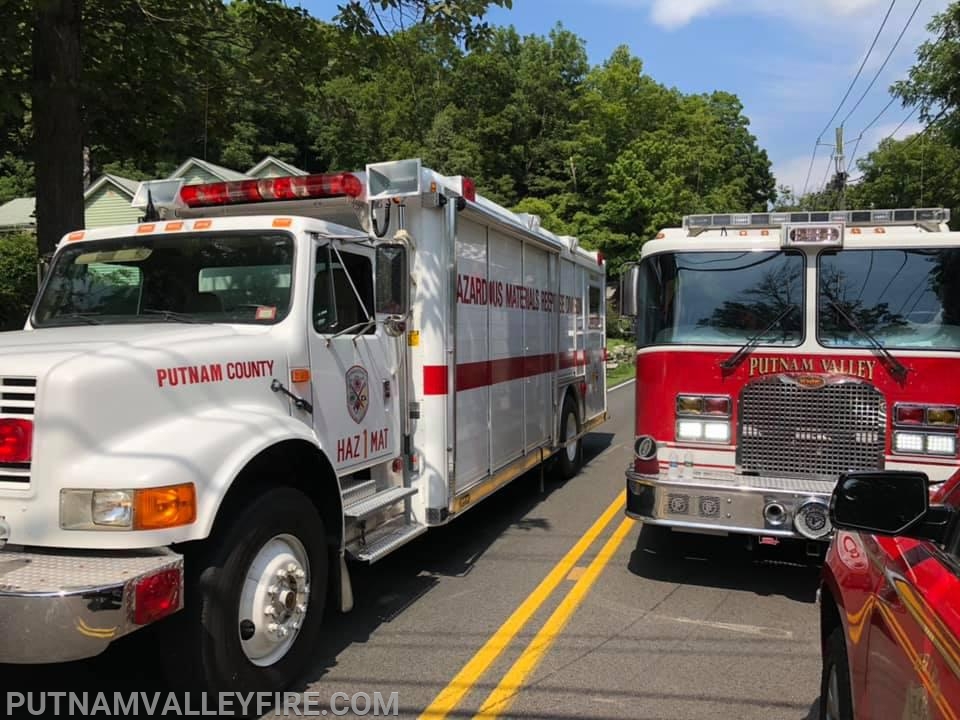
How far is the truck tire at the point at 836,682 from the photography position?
258cm

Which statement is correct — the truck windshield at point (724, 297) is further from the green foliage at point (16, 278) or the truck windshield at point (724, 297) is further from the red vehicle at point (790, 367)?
the green foliage at point (16, 278)

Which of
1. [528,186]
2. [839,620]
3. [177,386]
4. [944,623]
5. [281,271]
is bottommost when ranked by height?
[839,620]

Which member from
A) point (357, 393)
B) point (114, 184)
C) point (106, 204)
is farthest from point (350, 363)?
point (106, 204)

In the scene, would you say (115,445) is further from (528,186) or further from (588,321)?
(528,186)

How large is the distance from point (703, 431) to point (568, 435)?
3.74m

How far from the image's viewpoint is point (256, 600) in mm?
3553

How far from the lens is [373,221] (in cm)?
512

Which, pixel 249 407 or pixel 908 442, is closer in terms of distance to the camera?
pixel 249 407

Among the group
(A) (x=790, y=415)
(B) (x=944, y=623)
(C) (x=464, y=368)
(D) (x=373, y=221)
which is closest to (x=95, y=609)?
(B) (x=944, y=623)

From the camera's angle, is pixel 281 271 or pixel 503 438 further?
pixel 503 438

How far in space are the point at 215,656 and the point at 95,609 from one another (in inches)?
25.9

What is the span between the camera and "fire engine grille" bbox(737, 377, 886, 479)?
16.9 feet

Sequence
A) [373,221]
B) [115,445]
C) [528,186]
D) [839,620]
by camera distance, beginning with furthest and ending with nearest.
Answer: [528,186] < [373,221] < [115,445] < [839,620]

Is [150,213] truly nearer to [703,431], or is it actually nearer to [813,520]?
[703,431]
